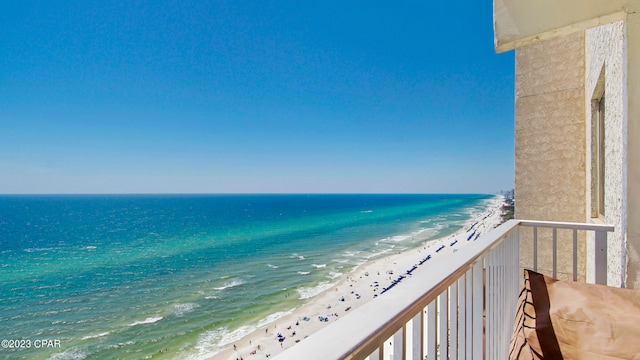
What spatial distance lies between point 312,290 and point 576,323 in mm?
13836

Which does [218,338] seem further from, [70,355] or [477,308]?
[477,308]

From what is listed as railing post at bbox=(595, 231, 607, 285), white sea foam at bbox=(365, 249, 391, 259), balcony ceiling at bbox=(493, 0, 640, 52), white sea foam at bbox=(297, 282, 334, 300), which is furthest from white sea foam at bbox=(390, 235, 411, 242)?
balcony ceiling at bbox=(493, 0, 640, 52)

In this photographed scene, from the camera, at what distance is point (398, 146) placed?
43812mm

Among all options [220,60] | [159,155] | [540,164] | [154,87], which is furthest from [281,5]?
[159,155]

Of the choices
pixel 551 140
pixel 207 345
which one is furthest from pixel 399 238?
pixel 551 140

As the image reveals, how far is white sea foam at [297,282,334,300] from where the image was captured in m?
13.5

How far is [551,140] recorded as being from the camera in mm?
4754

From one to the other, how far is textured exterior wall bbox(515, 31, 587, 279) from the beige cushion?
3.85 metres

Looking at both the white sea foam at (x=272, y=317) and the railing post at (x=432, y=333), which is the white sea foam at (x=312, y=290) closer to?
the white sea foam at (x=272, y=317)

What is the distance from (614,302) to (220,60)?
3069cm

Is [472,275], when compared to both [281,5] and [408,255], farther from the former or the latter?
[281,5]

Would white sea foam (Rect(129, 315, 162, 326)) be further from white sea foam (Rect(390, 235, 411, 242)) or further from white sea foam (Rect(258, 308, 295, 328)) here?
white sea foam (Rect(390, 235, 411, 242))

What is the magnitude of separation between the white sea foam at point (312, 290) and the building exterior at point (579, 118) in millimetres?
10331

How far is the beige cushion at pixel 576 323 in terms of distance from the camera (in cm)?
112
